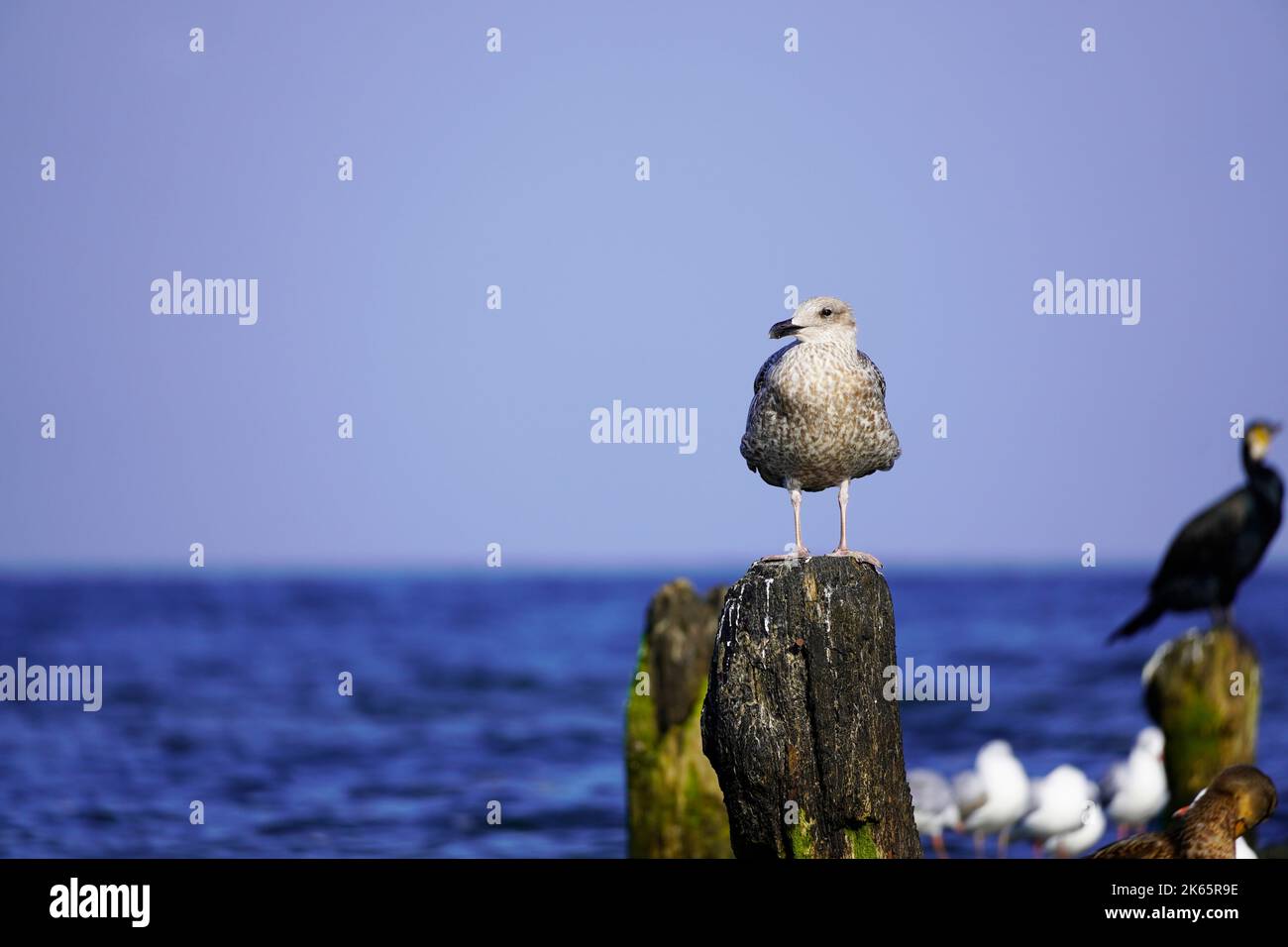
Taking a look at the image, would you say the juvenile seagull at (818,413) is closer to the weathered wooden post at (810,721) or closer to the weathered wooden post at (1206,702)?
the weathered wooden post at (810,721)

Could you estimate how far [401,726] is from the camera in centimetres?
2828

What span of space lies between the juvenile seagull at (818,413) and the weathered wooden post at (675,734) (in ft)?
9.98

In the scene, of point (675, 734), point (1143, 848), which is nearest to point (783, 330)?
point (1143, 848)

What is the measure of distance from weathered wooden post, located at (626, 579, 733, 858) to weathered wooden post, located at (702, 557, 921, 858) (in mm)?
3584

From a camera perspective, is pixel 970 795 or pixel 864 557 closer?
pixel 864 557

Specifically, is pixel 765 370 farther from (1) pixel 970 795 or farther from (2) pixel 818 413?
(1) pixel 970 795

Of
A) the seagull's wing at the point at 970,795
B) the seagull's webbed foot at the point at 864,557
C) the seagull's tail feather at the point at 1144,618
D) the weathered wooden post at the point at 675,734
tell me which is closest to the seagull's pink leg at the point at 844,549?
the seagull's webbed foot at the point at 864,557

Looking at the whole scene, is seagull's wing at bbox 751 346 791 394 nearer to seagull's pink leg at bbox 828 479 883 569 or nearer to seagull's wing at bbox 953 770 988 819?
seagull's pink leg at bbox 828 479 883 569

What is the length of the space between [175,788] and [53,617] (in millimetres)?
48452

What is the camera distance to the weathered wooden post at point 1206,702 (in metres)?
12.2

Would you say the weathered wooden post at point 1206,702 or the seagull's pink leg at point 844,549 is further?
the weathered wooden post at point 1206,702

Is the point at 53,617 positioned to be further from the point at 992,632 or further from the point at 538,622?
the point at 992,632

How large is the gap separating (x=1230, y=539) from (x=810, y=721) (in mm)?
8994

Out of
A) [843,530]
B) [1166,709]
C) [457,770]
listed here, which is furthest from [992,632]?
[843,530]
